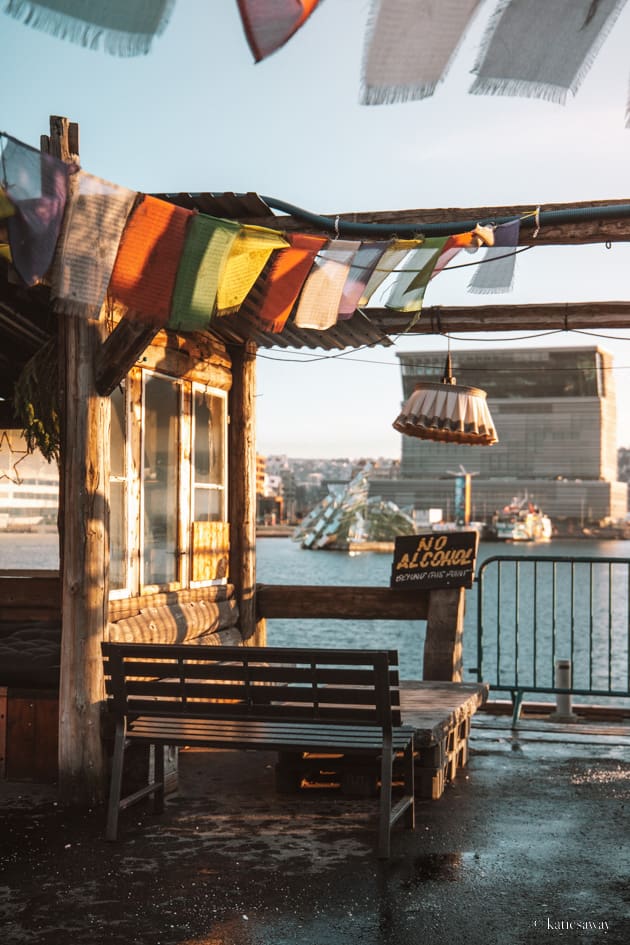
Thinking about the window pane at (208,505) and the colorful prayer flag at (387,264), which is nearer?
the colorful prayer flag at (387,264)

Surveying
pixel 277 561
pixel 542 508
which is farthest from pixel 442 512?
pixel 277 561

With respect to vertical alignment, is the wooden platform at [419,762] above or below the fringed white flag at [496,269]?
below

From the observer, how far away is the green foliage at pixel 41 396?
7.93m

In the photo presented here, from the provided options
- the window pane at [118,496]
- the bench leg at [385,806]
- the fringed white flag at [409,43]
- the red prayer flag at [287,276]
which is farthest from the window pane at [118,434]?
the fringed white flag at [409,43]

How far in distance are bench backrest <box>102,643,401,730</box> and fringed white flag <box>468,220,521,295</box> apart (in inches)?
98.4

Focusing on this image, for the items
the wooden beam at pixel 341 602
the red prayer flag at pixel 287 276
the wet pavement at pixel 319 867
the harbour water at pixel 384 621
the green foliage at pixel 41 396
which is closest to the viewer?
the wet pavement at pixel 319 867

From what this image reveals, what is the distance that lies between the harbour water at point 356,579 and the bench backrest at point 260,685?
2.24 metres

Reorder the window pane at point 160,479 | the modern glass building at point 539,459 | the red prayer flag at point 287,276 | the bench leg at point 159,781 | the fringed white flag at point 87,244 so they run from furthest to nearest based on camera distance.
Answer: the modern glass building at point 539,459
the window pane at point 160,479
the bench leg at point 159,781
the red prayer flag at point 287,276
the fringed white flag at point 87,244

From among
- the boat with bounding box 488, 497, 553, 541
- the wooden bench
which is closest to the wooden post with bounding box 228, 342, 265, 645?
the wooden bench

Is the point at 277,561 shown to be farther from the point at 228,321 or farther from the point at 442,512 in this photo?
the point at 228,321

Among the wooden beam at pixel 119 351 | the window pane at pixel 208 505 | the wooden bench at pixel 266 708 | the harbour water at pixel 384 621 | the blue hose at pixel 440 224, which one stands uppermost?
the blue hose at pixel 440 224

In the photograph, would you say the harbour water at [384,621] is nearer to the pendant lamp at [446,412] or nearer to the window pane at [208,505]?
the pendant lamp at [446,412]

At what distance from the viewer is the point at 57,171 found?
4973mm

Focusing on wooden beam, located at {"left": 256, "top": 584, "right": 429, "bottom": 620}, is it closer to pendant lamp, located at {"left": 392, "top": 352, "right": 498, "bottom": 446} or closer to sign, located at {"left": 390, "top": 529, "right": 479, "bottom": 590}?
sign, located at {"left": 390, "top": 529, "right": 479, "bottom": 590}
